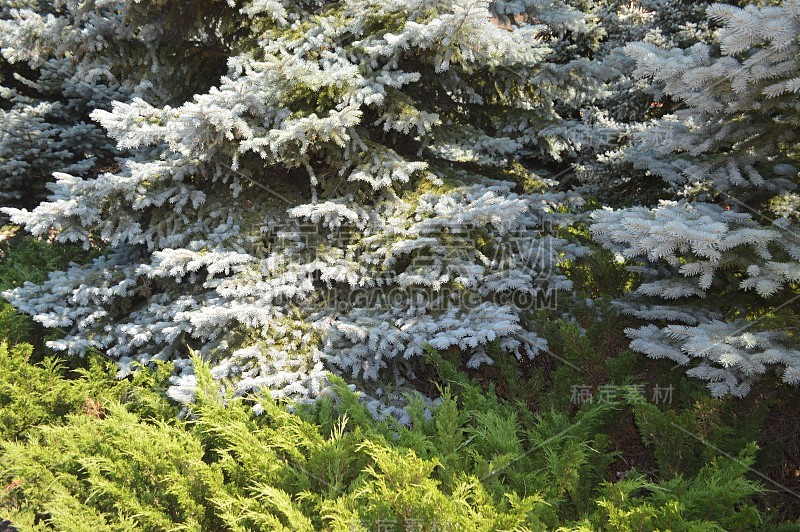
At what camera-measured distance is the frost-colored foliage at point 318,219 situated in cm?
321

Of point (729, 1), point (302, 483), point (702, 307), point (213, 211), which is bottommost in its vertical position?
point (302, 483)

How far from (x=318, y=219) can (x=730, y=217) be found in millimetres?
2539

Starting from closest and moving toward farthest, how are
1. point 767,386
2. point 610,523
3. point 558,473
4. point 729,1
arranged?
point 610,523, point 558,473, point 767,386, point 729,1

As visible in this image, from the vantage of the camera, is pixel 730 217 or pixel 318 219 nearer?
pixel 730 217

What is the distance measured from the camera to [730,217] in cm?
284

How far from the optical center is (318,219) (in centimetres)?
351

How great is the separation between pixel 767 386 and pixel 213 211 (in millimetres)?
3759

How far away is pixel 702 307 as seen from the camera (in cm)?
294

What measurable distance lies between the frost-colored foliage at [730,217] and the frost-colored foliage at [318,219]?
2.48 ft

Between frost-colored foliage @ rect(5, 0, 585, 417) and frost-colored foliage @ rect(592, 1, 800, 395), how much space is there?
2.48 ft

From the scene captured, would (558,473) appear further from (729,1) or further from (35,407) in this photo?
(729,1)

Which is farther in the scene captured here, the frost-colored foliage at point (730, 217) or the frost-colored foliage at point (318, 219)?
the frost-colored foliage at point (318, 219)

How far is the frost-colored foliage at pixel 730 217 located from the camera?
2.46 meters

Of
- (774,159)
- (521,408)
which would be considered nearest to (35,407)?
(521,408)
